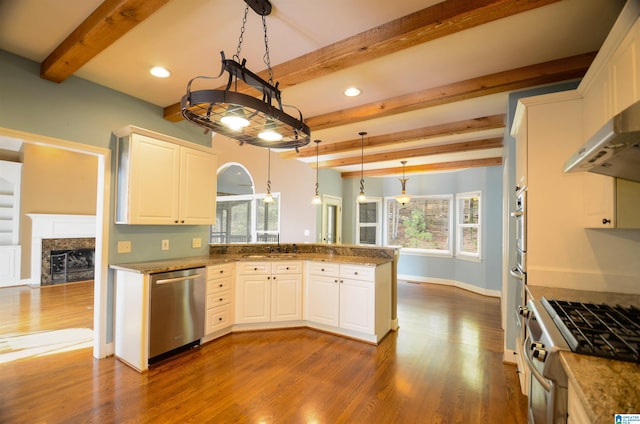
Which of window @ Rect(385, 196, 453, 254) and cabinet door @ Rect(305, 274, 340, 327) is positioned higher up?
window @ Rect(385, 196, 453, 254)

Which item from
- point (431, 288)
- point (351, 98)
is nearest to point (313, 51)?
point (351, 98)

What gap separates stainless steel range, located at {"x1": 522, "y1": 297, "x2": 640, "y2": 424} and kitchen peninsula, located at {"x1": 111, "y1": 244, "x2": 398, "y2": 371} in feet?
6.13

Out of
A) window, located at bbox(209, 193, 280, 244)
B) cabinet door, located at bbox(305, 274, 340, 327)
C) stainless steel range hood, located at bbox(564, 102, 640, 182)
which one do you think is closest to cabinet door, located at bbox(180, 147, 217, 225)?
cabinet door, located at bbox(305, 274, 340, 327)

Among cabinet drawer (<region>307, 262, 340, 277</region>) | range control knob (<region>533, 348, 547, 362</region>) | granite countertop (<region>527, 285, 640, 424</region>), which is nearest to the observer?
granite countertop (<region>527, 285, 640, 424</region>)

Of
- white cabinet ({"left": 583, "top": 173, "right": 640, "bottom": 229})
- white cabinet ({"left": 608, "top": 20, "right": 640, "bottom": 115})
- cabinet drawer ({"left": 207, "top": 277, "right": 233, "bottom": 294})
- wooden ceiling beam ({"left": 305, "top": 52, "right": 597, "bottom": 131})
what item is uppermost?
wooden ceiling beam ({"left": 305, "top": 52, "right": 597, "bottom": 131})

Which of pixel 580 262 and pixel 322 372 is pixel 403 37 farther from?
pixel 322 372

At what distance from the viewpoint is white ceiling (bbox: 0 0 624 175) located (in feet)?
6.01

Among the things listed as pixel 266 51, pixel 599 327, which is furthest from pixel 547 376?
pixel 266 51

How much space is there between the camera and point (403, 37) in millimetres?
1869

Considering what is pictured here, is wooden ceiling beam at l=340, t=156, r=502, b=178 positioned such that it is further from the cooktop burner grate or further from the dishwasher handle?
the dishwasher handle

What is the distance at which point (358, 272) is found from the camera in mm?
3357

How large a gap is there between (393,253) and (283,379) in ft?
6.55

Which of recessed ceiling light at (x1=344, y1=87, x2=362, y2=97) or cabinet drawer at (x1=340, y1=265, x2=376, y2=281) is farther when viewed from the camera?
cabinet drawer at (x1=340, y1=265, x2=376, y2=281)

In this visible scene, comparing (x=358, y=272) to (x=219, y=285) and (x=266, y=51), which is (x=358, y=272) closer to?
(x=219, y=285)
